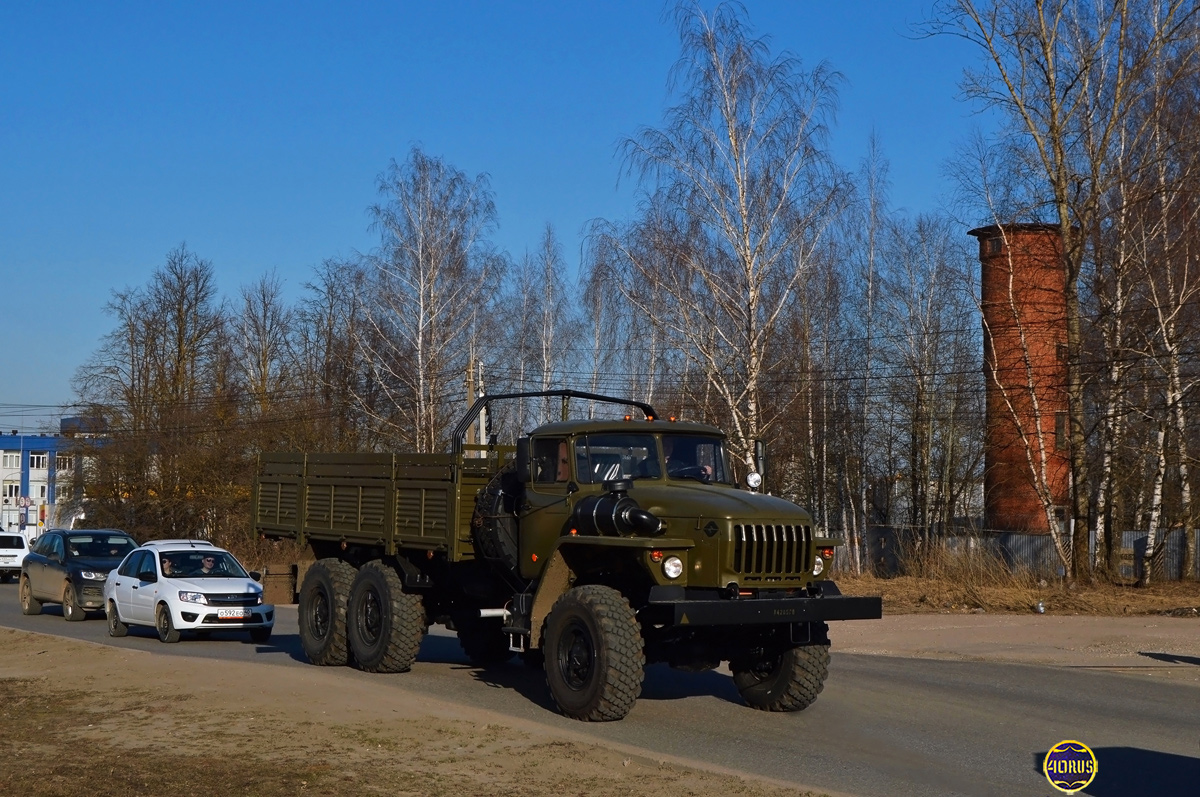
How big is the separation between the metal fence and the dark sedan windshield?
16883 mm

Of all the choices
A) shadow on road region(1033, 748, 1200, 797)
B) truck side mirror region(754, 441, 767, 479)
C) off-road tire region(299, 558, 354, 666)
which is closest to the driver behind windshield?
truck side mirror region(754, 441, 767, 479)

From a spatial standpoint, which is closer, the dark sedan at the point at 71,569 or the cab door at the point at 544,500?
the cab door at the point at 544,500

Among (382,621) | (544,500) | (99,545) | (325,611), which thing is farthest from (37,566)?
→ (544,500)

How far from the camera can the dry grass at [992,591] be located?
72.2ft

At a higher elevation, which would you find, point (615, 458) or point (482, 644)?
point (615, 458)

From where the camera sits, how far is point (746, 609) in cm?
989

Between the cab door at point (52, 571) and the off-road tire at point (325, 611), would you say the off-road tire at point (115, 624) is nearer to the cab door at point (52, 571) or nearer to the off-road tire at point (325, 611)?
the cab door at point (52, 571)

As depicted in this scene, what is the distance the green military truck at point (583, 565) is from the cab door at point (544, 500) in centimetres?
2

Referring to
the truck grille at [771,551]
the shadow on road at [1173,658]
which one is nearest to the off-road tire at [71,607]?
the truck grille at [771,551]

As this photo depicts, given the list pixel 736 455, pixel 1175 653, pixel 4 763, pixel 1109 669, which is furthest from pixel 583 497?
pixel 736 455

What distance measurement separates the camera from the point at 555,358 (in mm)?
47219

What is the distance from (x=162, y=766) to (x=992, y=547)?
2926 centimetres

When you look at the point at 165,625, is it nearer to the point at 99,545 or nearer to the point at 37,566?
the point at 99,545

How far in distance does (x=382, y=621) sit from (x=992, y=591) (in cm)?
1394
